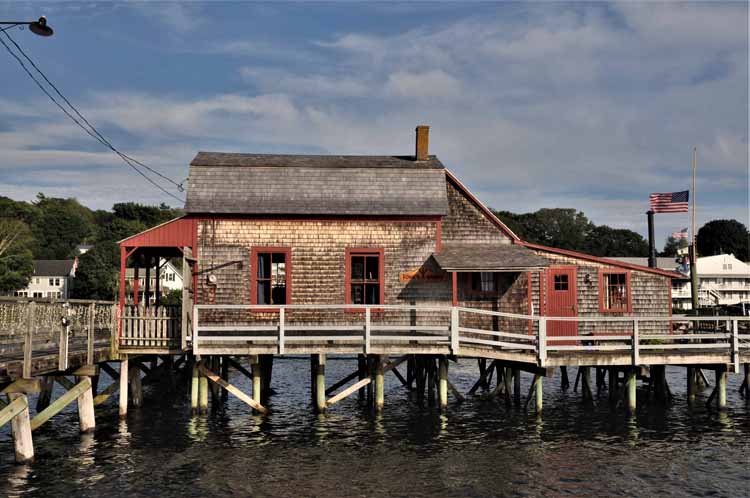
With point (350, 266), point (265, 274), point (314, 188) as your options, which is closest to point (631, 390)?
point (350, 266)

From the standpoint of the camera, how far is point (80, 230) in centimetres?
14725

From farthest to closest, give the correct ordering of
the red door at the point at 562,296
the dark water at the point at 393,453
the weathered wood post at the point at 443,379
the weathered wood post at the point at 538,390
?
the red door at the point at 562,296, the weathered wood post at the point at 538,390, the weathered wood post at the point at 443,379, the dark water at the point at 393,453

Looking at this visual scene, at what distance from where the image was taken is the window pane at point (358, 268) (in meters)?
23.0

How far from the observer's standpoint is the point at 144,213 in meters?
141

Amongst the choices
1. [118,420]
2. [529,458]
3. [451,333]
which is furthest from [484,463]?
[118,420]

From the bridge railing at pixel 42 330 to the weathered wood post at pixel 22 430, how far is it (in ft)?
1.96

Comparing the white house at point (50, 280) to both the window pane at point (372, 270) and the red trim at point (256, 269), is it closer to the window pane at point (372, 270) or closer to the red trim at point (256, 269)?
the red trim at point (256, 269)

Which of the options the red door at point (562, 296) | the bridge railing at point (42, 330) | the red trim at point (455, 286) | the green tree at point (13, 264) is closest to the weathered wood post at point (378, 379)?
the red trim at point (455, 286)

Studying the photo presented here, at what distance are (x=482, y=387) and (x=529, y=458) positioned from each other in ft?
38.2

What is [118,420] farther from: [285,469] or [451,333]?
[451,333]

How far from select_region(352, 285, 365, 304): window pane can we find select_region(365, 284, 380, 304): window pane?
5.0 inches

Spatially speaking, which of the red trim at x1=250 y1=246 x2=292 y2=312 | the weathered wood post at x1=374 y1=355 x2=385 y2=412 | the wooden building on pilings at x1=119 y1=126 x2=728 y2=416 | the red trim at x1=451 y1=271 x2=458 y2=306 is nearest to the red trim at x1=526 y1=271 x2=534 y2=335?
the wooden building on pilings at x1=119 y1=126 x2=728 y2=416

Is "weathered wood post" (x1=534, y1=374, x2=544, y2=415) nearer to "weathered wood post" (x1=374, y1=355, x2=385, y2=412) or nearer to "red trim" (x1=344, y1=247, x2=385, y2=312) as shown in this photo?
"weathered wood post" (x1=374, y1=355, x2=385, y2=412)

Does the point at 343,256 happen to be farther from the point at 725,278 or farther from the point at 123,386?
the point at 725,278
